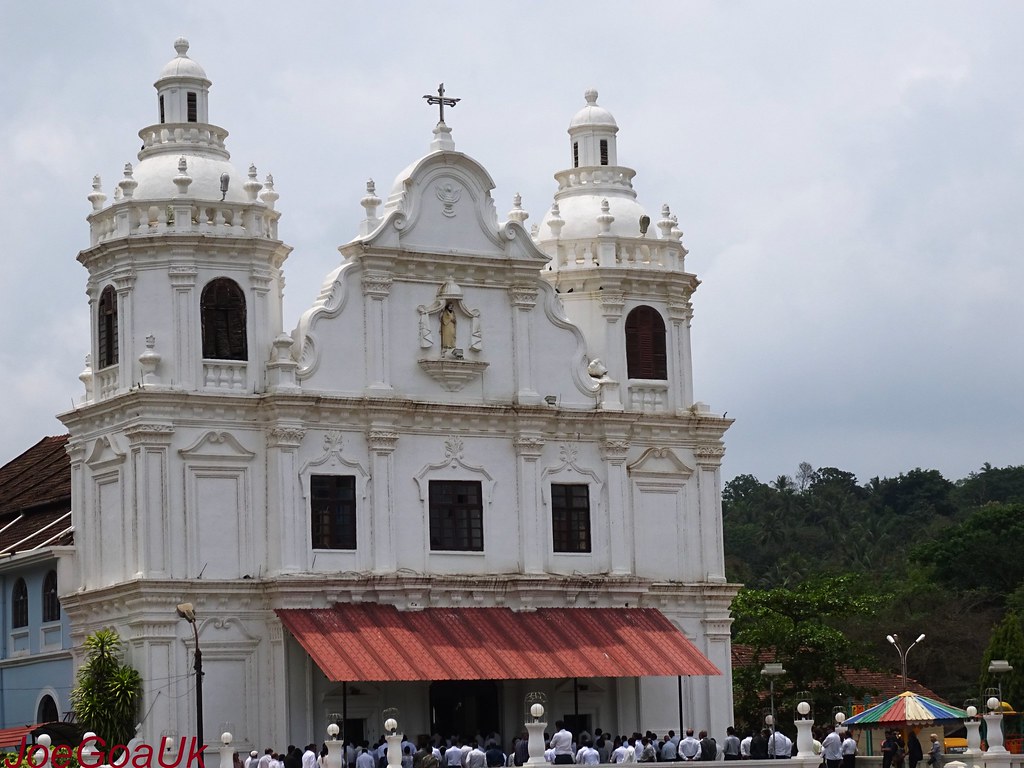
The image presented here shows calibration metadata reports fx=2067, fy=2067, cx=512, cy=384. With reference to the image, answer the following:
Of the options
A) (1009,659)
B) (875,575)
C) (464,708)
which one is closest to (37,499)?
(464,708)

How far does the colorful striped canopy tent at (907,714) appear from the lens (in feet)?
146

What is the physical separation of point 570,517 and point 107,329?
11178 mm

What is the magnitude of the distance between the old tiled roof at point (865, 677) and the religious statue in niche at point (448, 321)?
49.0 feet

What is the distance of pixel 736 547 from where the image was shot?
108 metres

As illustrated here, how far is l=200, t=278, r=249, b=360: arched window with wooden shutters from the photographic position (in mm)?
43562

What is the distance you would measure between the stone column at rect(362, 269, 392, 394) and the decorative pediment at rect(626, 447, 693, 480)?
6.77 meters

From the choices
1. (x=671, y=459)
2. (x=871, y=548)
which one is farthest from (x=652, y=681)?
(x=871, y=548)

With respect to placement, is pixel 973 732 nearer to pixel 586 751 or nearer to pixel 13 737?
pixel 586 751

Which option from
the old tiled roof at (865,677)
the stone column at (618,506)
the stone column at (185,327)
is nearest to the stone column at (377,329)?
the stone column at (185,327)

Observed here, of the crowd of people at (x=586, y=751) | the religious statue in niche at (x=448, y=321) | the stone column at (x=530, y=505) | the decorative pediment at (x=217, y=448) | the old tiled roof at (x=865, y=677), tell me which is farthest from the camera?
the old tiled roof at (x=865, y=677)

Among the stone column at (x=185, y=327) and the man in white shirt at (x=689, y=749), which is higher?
the stone column at (x=185, y=327)

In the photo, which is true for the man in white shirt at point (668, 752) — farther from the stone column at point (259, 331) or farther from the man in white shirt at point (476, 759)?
the stone column at point (259, 331)

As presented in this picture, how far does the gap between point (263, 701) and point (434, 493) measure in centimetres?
608

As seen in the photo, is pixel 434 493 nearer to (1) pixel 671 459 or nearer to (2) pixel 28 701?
(1) pixel 671 459
